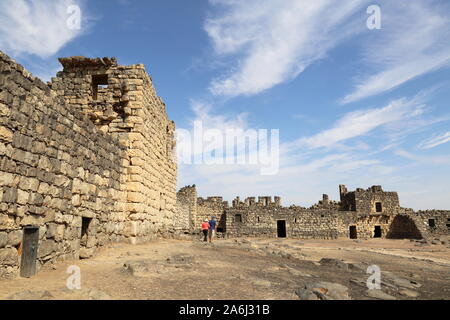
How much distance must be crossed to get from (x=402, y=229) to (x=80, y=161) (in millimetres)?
36770

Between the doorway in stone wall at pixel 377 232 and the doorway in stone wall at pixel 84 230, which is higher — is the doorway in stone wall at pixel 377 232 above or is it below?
below

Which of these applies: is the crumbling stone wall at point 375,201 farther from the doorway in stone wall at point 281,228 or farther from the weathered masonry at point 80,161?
the weathered masonry at point 80,161

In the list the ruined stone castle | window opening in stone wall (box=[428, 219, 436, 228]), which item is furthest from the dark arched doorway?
the ruined stone castle

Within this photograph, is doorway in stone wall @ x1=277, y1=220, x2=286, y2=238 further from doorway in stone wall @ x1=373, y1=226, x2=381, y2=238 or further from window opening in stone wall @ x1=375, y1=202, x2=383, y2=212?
window opening in stone wall @ x1=375, y1=202, x2=383, y2=212

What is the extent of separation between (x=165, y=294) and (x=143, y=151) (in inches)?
270

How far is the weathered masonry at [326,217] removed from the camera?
105 feet

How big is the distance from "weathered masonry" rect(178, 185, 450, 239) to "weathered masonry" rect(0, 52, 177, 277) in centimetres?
1907

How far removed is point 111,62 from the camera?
34.9ft

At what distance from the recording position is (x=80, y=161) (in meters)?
7.18

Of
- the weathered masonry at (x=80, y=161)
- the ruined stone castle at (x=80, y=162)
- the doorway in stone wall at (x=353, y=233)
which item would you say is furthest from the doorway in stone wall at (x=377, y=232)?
the weathered masonry at (x=80, y=161)

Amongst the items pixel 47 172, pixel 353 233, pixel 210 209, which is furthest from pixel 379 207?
pixel 47 172

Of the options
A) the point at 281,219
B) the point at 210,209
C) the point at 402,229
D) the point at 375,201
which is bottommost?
the point at 402,229

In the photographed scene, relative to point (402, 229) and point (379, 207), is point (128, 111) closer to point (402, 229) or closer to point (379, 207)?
point (379, 207)

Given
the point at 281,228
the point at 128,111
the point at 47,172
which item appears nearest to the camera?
the point at 47,172
